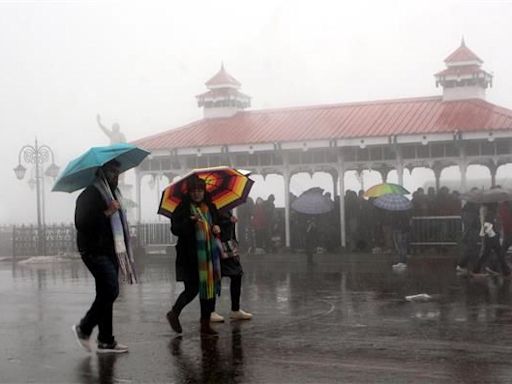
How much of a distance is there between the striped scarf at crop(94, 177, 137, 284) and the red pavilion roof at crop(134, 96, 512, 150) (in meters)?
15.4

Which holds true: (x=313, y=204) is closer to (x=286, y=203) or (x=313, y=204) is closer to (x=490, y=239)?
(x=286, y=203)

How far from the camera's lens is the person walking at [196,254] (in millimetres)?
9055

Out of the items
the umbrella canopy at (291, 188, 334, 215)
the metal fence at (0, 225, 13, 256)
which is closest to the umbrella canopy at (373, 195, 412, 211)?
the umbrella canopy at (291, 188, 334, 215)

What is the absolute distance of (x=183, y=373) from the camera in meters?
6.75

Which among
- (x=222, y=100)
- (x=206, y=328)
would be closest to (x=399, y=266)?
(x=206, y=328)

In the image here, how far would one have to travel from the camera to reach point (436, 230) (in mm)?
21844

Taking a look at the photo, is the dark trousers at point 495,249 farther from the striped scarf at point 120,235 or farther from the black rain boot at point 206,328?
the striped scarf at point 120,235

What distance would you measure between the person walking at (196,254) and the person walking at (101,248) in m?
1.16

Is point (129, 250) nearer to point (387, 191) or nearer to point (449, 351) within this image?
point (449, 351)

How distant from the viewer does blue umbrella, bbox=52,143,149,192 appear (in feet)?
25.9

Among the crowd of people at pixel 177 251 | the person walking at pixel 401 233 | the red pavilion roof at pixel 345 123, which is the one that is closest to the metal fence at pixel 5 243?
the red pavilion roof at pixel 345 123

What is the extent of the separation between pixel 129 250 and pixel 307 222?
14743 millimetres

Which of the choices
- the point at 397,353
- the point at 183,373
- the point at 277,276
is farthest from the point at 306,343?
the point at 277,276

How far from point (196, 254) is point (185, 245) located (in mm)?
157
